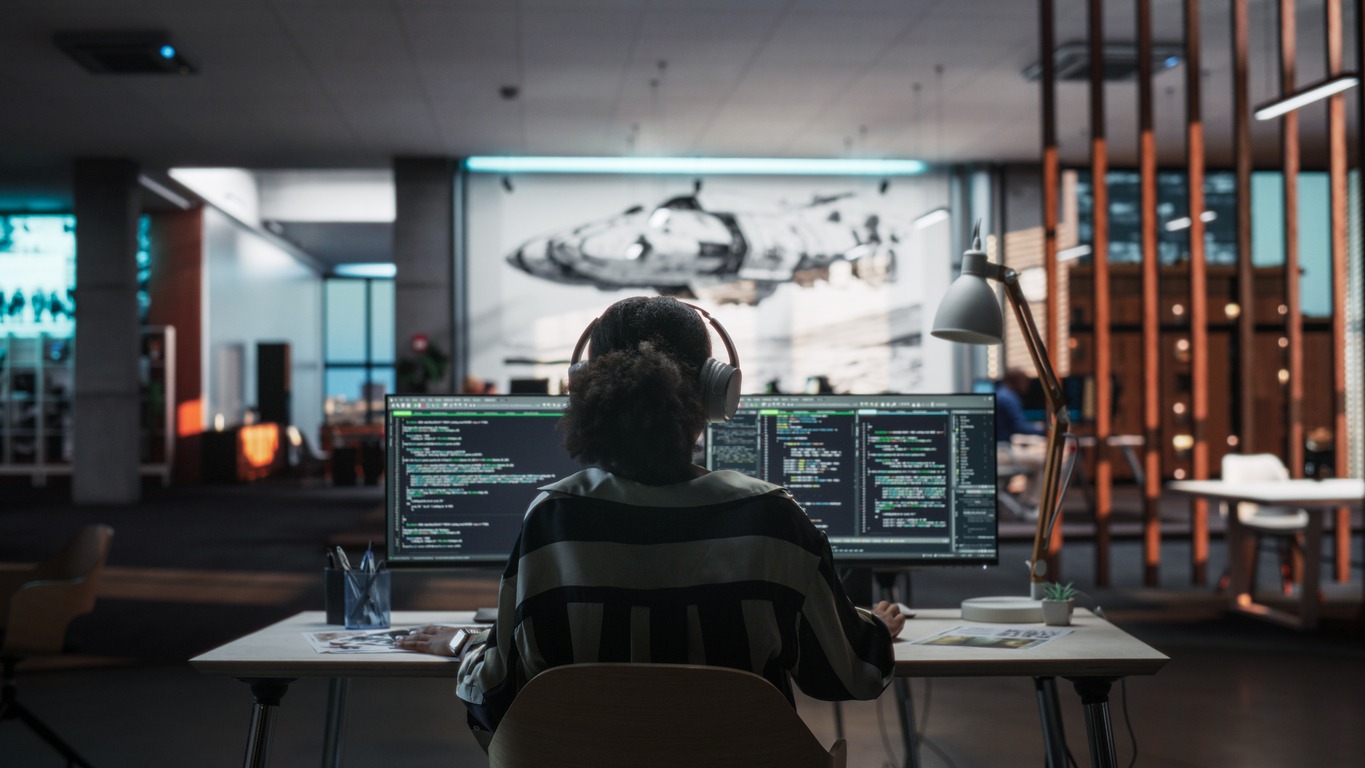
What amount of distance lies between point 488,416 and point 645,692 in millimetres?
1047

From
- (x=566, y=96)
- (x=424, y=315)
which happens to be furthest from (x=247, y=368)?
(x=566, y=96)

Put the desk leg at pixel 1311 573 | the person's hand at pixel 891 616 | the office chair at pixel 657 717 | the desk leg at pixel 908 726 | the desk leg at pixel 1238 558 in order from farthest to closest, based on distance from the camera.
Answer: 1. the desk leg at pixel 1238 558
2. the desk leg at pixel 1311 573
3. the desk leg at pixel 908 726
4. the person's hand at pixel 891 616
5. the office chair at pixel 657 717

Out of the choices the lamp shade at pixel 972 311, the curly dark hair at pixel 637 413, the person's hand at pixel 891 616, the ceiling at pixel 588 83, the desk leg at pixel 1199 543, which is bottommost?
the desk leg at pixel 1199 543

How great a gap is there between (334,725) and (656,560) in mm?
1252

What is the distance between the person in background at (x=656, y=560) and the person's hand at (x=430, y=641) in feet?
1.27

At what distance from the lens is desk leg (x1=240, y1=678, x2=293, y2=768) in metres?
1.82

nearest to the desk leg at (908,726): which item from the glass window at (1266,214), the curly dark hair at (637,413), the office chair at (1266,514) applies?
the curly dark hair at (637,413)

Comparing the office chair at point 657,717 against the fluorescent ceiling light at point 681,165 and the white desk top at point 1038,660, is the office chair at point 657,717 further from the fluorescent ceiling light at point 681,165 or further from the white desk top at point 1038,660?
the fluorescent ceiling light at point 681,165

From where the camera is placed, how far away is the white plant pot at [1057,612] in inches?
84.0

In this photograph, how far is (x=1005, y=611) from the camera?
217 centimetres

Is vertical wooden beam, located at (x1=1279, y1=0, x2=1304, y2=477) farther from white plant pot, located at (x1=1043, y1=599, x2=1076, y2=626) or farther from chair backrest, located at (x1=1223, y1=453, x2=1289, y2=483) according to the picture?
white plant pot, located at (x1=1043, y1=599, x2=1076, y2=626)

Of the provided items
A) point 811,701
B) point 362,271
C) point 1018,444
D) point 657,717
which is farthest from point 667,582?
point 362,271

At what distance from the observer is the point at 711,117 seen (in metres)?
10.3

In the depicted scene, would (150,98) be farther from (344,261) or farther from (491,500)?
(344,261)
